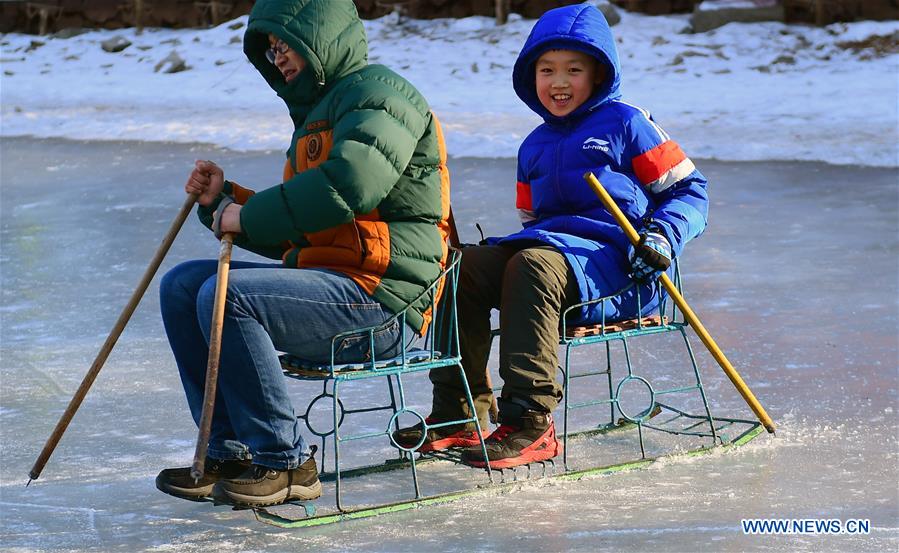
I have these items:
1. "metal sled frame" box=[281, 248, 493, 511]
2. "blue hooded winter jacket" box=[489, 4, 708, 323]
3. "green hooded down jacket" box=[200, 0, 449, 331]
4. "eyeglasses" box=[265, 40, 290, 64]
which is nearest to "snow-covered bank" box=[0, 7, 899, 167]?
"blue hooded winter jacket" box=[489, 4, 708, 323]

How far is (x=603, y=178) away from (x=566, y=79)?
29cm

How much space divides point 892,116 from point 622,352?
23.4ft

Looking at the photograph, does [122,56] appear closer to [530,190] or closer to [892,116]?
[892,116]

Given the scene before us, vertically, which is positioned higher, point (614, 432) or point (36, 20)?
point (614, 432)

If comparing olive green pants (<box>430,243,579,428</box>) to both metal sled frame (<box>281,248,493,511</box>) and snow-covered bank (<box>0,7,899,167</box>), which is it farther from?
snow-covered bank (<box>0,7,899,167</box>)

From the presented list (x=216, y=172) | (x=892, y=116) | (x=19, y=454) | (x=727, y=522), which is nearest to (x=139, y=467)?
(x=19, y=454)

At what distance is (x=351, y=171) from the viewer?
2975 millimetres

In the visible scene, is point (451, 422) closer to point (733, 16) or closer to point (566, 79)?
point (566, 79)

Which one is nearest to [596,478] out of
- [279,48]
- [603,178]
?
[603,178]

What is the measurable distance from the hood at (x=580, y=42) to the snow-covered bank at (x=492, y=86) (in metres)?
5.69

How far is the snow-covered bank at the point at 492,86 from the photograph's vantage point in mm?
10602

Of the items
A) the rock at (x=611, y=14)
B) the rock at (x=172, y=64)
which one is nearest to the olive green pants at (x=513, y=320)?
the rock at (x=611, y=14)

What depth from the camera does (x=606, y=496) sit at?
342 cm

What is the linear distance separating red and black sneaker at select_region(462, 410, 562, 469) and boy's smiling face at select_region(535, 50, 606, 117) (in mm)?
849
